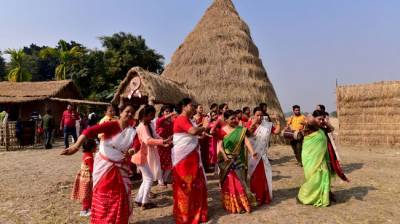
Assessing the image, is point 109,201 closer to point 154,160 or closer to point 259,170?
point 154,160

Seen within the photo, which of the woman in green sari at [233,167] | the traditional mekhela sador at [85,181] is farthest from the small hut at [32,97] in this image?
the woman in green sari at [233,167]

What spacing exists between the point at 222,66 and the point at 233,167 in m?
11.9

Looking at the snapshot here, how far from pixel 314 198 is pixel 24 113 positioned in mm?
21063

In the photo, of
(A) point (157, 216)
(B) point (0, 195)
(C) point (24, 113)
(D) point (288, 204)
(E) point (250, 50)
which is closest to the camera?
(A) point (157, 216)

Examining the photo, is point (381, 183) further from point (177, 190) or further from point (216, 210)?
point (177, 190)

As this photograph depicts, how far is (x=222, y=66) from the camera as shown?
1686 cm

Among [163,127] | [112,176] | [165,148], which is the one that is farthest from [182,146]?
[163,127]

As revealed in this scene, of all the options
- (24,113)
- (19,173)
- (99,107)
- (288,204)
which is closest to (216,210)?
(288,204)

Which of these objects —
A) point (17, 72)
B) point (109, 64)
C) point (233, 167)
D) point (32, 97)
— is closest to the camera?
point (233, 167)

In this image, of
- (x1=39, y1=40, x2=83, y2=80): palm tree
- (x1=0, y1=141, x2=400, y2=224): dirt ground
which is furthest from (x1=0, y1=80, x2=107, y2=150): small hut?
(x1=0, y1=141, x2=400, y2=224): dirt ground

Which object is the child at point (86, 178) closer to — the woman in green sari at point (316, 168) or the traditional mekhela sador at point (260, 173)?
the traditional mekhela sador at point (260, 173)

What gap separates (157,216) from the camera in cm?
538

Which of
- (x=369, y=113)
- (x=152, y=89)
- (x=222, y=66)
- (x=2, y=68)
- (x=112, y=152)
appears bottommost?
Result: (x=112, y=152)

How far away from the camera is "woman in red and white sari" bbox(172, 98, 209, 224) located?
4.81 metres
